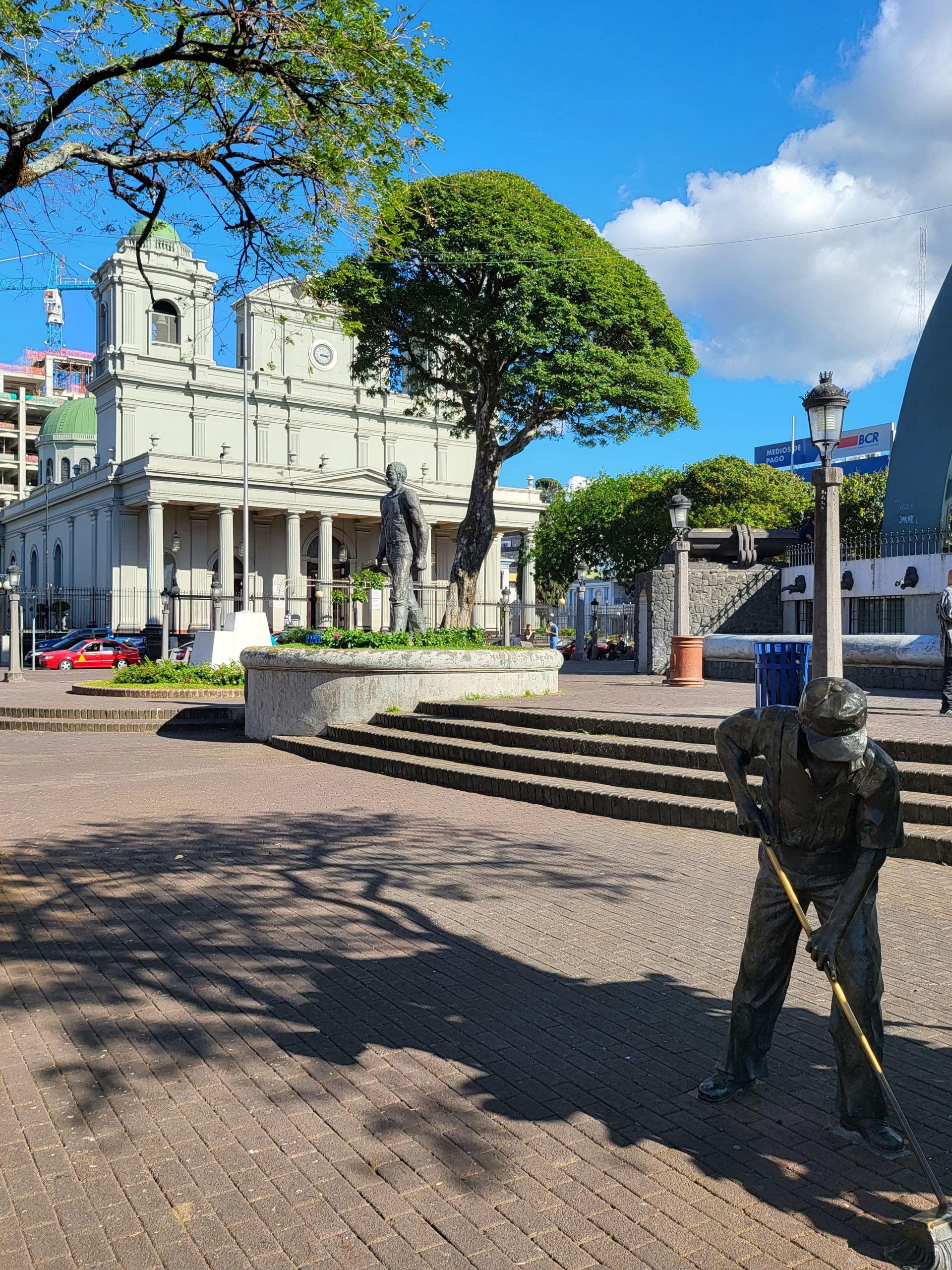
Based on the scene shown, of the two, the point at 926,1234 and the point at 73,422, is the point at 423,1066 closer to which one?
the point at 926,1234

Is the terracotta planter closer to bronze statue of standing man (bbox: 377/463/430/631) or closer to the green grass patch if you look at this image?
bronze statue of standing man (bbox: 377/463/430/631)

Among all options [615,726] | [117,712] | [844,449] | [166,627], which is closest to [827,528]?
[615,726]

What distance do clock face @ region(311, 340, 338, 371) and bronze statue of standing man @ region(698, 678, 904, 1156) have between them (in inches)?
2433

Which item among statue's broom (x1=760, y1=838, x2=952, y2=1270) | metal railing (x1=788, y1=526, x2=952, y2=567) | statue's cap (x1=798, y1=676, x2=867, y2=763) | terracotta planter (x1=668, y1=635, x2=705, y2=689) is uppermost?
metal railing (x1=788, y1=526, x2=952, y2=567)

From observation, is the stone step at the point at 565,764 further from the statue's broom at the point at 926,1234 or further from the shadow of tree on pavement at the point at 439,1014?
the statue's broom at the point at 926,1234

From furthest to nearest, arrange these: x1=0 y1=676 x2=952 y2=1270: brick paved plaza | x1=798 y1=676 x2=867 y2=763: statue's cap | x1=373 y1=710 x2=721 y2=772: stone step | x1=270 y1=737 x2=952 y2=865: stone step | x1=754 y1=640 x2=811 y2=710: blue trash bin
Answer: x1=754 y1=640 x2=811 y2=710: blue trash bin
x1=373 y1=710 x2=721 y2=772: stone step
x1=270 y1=737 x2=952 y2=865: stone step
x1=798 y1=676 x2=867 y2=763: statue's cap
x1=0 y1=676 x2=952 y2=1270: brick paved plaza

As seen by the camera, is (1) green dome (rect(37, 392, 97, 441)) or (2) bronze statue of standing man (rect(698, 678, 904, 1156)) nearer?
(2) bronze statue of standing man (rect(698, 678, 904, 1156))

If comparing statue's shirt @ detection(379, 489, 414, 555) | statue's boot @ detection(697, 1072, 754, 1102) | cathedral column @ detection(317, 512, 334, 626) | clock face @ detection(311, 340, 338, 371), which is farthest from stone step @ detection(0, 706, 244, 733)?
clock face @ detection(311, 340, 338, 371)

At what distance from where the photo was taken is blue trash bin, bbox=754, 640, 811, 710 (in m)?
10.2

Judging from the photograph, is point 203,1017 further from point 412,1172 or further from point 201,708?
point 201,708

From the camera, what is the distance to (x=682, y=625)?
722 inches

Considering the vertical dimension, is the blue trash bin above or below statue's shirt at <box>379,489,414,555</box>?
below

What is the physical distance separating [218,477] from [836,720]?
51314mm

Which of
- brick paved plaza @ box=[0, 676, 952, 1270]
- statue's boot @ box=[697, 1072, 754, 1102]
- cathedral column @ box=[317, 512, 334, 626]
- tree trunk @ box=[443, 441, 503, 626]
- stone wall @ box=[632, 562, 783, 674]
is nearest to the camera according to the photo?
brick paved plaza @ box=[0, 676, 952, 1270]
